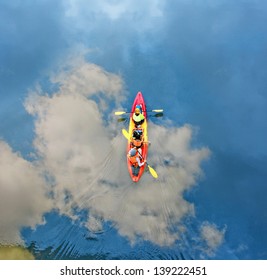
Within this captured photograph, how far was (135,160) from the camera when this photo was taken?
14516 mm

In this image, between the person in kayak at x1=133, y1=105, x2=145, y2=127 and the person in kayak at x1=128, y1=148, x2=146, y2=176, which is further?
the person in kayak at x1=133, y1=105, x2=145, y2=127

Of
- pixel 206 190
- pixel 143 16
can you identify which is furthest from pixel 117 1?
pixel 206 190

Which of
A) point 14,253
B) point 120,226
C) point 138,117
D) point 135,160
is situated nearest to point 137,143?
point 135,160

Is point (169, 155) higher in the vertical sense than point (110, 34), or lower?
lower

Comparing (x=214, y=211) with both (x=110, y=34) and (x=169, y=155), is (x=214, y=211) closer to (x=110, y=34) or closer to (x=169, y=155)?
(x=169, y=155)

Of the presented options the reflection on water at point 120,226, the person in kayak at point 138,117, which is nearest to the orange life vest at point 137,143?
the person in kayak at point 138,117

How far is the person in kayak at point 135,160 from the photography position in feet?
47.2

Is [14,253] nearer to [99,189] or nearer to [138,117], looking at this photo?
[99,189]

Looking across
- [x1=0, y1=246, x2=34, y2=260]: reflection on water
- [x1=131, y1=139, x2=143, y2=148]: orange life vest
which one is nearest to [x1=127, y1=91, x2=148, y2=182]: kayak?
[x1=131, y1=139, x2=143, y2=148]: orange life vest

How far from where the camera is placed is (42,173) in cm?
1488

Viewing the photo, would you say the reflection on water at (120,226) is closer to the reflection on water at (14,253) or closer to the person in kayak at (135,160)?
the reflection on water at (14,253)

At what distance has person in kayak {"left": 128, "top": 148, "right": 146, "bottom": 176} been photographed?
47.2ft

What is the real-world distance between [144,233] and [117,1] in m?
11.0

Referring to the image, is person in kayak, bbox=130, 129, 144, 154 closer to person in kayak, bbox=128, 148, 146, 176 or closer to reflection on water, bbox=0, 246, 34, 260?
person in kayak, bbox=128, 148, 146, 176
